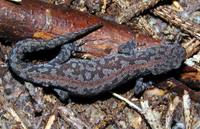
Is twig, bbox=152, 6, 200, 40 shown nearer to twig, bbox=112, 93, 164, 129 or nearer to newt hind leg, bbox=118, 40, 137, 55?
newt hind leg, bbox=118, 40, 137, 55

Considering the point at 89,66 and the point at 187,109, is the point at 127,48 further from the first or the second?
the point at 187,109

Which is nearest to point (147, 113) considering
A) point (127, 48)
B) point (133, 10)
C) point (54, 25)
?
point (127, 48)

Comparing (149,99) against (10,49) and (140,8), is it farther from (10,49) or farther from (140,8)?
(10,49)

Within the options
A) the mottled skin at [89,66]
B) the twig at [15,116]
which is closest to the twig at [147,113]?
the mottled skin at [89,66]

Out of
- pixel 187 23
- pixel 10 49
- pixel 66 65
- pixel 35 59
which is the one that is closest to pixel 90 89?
pixel 66 65

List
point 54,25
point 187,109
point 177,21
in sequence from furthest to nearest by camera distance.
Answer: point 177,21
point 187,109
point 54,25

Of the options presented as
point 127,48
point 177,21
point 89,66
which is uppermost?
point 177,21
